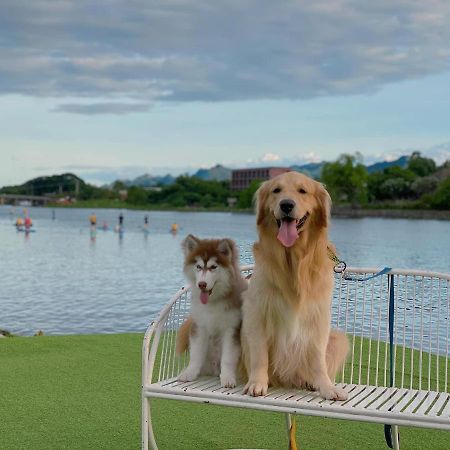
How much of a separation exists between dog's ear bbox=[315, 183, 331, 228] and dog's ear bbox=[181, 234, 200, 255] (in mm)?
651

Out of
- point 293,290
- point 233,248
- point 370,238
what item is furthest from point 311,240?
point 370,238

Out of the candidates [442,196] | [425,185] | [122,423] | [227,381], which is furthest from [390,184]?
[227,381]

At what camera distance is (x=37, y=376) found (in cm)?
607

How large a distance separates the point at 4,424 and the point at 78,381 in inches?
47.0

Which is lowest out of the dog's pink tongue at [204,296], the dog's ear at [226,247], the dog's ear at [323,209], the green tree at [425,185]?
the dog's pink tongue at [204,296]

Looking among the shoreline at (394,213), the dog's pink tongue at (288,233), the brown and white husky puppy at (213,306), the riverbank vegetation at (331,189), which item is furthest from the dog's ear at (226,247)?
the shoreline at (394,213)

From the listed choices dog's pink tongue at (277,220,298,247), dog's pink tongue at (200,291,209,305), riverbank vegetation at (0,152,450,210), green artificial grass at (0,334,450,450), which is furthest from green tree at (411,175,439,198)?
dog's pink tongue at (277,220,298,247)

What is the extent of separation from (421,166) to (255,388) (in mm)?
116698

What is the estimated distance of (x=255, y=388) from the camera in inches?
124

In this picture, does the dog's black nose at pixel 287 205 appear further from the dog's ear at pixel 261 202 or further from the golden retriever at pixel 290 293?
the dog's ear at pixel 261 202

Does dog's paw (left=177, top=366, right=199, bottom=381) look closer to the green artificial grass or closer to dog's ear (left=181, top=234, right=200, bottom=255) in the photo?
dog's ear (left=181, top=234, right=200, bottom=255)

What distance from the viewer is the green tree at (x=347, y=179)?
90.2 meters

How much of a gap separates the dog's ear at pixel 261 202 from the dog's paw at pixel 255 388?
0.69 m

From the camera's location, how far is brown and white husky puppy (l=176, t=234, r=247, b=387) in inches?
135
